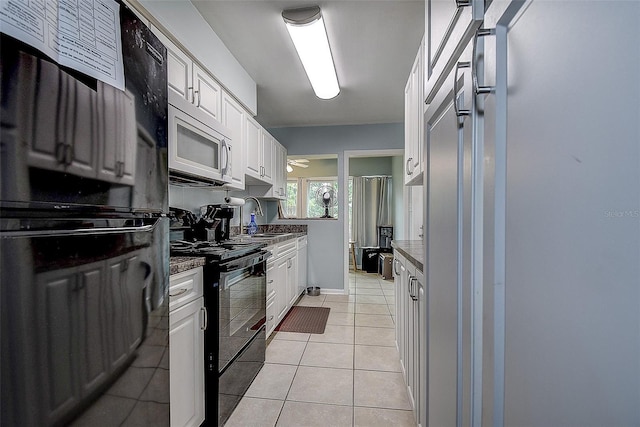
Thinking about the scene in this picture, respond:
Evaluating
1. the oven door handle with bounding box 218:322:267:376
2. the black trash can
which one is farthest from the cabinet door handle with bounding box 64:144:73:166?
the black trash can

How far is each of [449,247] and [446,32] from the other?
598mm

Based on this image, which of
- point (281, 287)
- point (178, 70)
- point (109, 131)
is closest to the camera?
point (109, 131)

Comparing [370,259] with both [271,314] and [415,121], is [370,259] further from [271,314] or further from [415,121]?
[415,121]

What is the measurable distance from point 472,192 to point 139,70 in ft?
3.27

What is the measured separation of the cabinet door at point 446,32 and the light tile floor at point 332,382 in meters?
1.68

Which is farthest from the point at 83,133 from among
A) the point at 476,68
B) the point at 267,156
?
the point at 267,156

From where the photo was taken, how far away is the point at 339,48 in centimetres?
232

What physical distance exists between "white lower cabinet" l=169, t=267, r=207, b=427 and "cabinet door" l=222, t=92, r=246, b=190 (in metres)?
1.17

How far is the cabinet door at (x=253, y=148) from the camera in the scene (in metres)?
2.83

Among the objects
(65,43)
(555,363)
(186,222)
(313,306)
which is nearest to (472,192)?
(555,363)

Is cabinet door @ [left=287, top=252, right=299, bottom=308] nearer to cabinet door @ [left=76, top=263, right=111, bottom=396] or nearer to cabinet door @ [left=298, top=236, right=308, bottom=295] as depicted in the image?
cabinet door @ [left=298, top=236, right=308, bottom=295]

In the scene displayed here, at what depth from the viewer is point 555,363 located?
0.38 m

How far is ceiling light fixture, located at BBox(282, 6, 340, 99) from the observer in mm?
1853

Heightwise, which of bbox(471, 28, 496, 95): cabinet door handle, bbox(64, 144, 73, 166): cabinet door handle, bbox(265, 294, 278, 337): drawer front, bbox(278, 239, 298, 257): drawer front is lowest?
bbox(265, 294, 278, 337): drawer front
